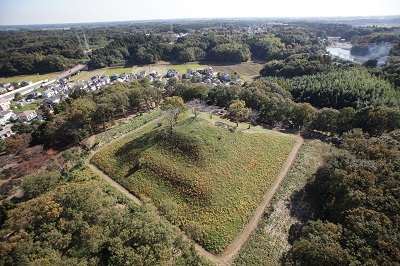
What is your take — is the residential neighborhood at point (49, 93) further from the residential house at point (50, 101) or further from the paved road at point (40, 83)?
the paved road at point (40, 83)

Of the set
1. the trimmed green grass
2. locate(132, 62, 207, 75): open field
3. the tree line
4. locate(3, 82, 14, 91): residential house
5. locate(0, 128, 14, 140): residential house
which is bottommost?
locate(0, 128, 14, 140): residential house

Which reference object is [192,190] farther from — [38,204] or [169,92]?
[169,92]

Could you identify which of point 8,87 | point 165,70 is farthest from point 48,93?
point 165,70

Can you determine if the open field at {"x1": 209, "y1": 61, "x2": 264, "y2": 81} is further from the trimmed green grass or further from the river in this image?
the river

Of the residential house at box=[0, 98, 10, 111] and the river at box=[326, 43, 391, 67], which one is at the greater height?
the river at box=[326, 43, 391, 67]

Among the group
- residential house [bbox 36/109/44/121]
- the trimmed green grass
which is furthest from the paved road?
residential house [bbox 36/109/44/121]

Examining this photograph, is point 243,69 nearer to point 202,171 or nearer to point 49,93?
point 49,93
